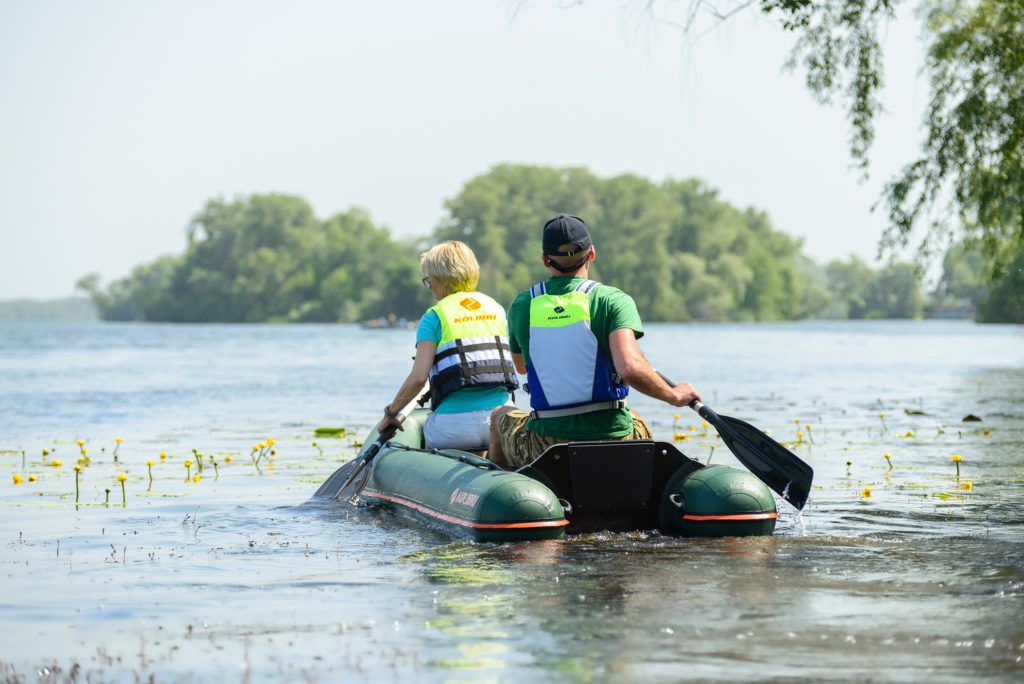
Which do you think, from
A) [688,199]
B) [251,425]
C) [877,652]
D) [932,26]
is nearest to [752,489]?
[877,652]

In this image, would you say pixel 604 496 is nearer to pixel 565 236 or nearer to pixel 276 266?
pixel 565 236

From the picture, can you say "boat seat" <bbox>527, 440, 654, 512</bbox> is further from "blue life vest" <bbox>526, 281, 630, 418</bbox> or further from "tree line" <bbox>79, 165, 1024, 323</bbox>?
"tree line" <bbox>79, 165, 1024, 323</bbox>

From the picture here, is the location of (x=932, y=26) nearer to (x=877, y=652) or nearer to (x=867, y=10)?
(x=867, y=10)

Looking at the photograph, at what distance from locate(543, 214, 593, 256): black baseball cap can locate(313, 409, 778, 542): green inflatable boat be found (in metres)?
0.99

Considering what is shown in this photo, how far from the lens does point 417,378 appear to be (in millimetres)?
7898

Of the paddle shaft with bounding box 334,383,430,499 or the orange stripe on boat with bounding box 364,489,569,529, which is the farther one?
the paddle shaft with bounding box 334,383,430,499

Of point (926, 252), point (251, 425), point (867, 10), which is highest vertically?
point (867, 10)

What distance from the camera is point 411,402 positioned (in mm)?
8078

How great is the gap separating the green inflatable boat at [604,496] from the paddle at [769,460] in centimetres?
22

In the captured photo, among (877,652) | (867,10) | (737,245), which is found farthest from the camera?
(737,245)

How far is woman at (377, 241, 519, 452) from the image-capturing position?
8.04 metres

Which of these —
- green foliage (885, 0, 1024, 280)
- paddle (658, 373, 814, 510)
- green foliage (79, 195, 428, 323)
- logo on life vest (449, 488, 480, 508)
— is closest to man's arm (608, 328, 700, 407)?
paddle (658, 373, 814, 510)

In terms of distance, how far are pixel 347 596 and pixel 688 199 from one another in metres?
100

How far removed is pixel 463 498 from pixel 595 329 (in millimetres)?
1155
